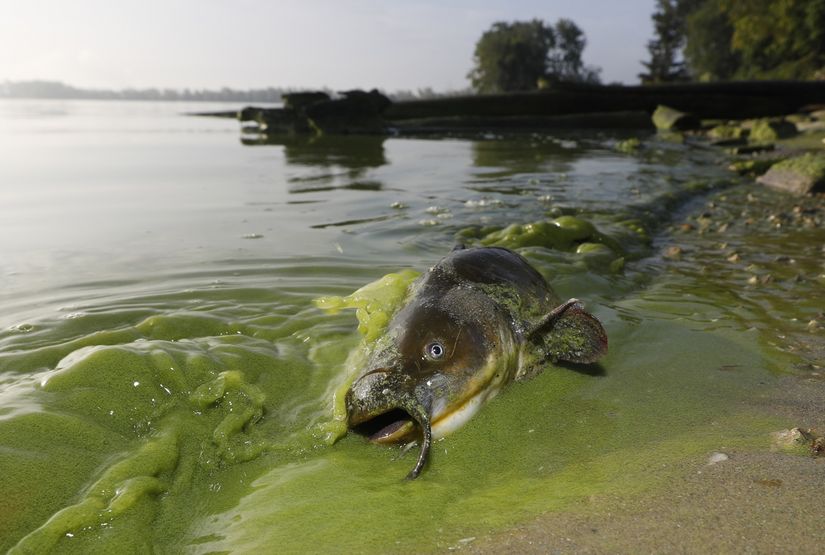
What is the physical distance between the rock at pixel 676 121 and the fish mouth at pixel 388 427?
22009 mm

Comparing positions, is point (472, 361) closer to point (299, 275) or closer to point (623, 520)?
point (623, 520)

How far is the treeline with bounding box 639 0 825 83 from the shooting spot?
36062 millimetres

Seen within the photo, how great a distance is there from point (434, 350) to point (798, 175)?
884cm

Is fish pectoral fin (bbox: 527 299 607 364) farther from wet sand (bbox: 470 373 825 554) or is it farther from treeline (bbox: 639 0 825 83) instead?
treeline (bbox: 639 0 825 83)

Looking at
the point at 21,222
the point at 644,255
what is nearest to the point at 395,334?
the point at 644,255

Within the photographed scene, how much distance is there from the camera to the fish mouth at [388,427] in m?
2.63

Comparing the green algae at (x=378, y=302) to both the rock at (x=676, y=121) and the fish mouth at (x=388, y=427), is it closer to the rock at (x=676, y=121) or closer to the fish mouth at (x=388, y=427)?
the fish mouth at (x=388, y=427)

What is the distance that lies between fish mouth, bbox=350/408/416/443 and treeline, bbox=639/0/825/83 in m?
40.5

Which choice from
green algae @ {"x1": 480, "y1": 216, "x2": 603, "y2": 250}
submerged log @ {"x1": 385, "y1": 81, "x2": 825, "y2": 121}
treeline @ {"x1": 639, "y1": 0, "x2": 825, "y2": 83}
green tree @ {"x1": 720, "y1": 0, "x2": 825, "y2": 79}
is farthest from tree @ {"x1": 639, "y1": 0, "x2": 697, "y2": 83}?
green algae @ {"x1": 480, "y1": 216, "x2": 603, "y2": 250}

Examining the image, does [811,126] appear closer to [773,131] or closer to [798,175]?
A: [773,131]

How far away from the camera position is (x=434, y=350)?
2.74 meters

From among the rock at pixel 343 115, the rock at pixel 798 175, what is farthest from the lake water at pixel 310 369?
the rock at pixel 343 115

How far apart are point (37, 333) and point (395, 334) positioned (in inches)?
95.6

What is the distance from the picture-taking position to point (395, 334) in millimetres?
2916
